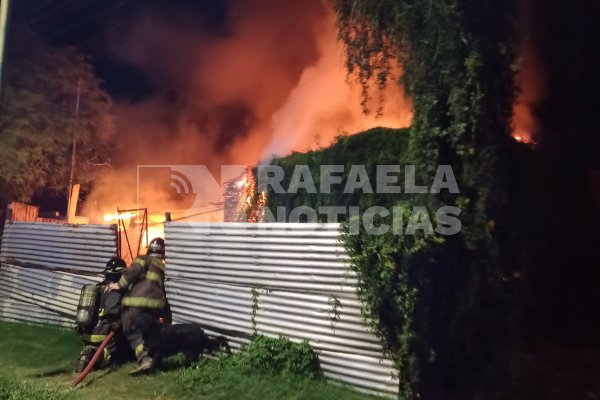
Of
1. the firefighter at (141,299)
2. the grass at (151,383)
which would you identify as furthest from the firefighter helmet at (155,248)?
the grass at (151,383)

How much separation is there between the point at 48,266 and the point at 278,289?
17.4 ft

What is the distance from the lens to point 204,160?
22.5 metres

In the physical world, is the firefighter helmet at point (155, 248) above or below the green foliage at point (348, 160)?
below

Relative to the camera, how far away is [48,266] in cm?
903

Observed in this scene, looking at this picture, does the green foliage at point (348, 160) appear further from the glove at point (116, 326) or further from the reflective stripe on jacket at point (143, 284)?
the glove at point (116, 326)

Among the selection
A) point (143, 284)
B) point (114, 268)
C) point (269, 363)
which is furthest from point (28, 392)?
point (269, 363)

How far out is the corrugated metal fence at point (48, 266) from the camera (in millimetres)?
8391

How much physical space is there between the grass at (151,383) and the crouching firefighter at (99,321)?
28 centimetres

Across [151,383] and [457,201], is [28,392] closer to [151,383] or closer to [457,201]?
[151,383]

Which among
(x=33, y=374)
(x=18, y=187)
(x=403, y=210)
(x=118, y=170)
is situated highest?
(x=118, y=170)

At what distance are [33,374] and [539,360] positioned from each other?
6752 millimetres

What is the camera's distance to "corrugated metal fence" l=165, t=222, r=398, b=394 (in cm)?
544

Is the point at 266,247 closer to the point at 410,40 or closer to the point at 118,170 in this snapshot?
the point at 410,40

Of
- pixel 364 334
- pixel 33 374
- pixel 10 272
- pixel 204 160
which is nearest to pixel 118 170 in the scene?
pixel 204 160
